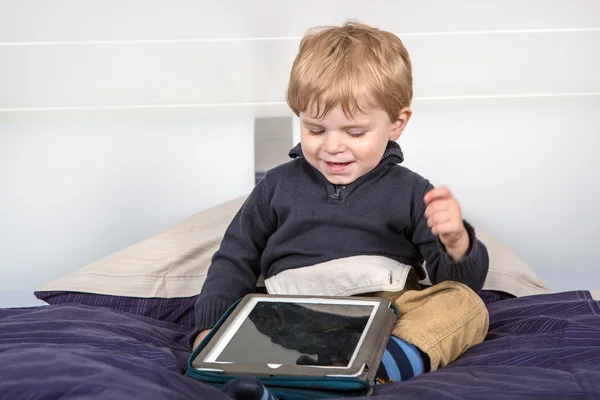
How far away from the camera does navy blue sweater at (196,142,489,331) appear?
168 centimetres

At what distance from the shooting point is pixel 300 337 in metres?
1.41

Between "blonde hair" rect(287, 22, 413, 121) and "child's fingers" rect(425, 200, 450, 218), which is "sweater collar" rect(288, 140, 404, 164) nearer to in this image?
"blonde hair" rect(287, 22, 413, 121)

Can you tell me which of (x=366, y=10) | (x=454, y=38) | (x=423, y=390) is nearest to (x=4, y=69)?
(x=366, y=10)

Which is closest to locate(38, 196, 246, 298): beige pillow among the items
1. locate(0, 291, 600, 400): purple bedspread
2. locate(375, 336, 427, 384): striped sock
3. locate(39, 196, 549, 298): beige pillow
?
locate(39, 196, 549, 298): beige pillow

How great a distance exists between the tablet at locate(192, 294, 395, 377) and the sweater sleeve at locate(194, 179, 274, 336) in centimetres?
15

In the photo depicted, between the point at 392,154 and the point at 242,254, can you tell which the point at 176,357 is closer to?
the point at 242,254

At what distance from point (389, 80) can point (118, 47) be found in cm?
188

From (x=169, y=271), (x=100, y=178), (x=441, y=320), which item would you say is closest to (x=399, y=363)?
(x=441, y=320)

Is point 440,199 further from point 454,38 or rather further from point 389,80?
point 454,38

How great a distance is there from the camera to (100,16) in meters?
3.30

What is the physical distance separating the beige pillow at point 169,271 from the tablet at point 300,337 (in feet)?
1.31

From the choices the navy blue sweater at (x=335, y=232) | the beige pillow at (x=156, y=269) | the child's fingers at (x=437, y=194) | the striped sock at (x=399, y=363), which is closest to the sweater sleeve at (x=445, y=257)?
the navy blue sweater at (x=335, y=232)

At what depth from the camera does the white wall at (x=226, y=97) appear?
2.96 m

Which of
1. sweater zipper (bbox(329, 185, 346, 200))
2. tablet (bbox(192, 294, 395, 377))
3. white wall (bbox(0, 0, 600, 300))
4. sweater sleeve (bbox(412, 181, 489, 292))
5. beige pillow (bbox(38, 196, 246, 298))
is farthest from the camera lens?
Result: white wall (bbox(0, 0, 600, 300))
